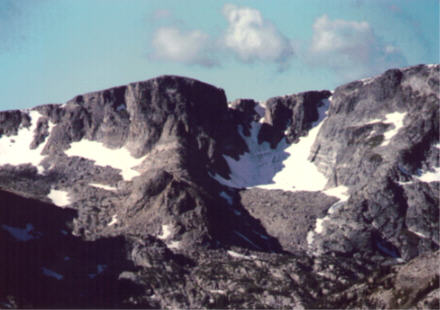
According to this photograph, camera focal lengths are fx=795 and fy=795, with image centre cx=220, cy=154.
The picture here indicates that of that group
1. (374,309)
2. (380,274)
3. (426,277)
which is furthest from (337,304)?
(426,277)

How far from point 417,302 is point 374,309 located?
16.8 meters

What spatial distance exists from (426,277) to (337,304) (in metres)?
36.9

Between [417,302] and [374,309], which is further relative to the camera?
[374,309]

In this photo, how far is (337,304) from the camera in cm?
18450

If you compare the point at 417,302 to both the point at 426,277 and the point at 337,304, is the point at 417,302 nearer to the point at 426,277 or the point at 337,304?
the point at 426,277

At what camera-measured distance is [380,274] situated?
189 m

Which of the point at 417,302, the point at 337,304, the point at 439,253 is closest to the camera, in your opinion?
the point at 417,302

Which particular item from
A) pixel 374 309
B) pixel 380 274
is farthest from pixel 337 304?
pixel 374 309

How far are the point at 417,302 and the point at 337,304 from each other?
4215 centimetres

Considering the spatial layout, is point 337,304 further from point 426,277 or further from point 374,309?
point 426,277

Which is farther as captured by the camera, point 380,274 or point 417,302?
point 380,274

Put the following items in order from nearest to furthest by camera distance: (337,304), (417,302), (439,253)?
(417,302) → (439,253) → (337,304)

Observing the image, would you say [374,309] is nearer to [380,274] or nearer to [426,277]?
[426,277]

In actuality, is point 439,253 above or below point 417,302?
above
